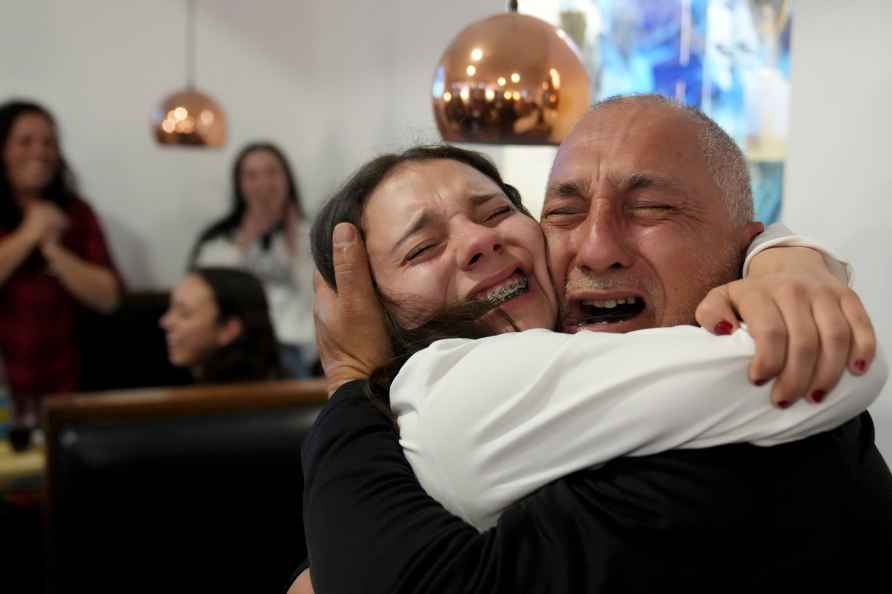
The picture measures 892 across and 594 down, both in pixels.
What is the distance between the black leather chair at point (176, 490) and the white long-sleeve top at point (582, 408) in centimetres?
142

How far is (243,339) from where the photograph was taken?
386 centimetres

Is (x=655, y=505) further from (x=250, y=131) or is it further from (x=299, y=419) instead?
(x=250, y=131)

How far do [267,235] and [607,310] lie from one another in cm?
485

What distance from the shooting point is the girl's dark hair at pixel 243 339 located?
12.6 ft

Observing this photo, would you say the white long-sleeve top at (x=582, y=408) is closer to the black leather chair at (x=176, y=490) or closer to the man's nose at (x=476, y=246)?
the man's nose at (x=476, y=246)

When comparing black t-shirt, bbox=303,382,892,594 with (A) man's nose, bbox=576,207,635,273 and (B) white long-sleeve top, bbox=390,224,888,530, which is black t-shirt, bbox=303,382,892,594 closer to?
(B) white long-sleeve top, bbox=390,224,888,530

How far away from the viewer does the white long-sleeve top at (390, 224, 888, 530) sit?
0.96 metres

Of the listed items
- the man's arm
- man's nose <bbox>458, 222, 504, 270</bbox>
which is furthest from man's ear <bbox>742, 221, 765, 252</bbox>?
the man's arm

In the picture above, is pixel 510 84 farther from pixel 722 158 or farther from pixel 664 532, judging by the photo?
pixel 664 532

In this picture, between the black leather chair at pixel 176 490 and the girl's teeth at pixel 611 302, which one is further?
the black leather chair at pixel 176 490

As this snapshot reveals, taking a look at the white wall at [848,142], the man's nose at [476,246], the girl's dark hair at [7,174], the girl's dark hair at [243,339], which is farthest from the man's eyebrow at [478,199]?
the girl's dark hair at [7,174]

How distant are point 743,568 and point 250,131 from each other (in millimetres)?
6761

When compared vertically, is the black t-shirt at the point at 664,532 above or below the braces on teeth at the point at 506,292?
below

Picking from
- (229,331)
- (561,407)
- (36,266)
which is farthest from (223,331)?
(561,407)
